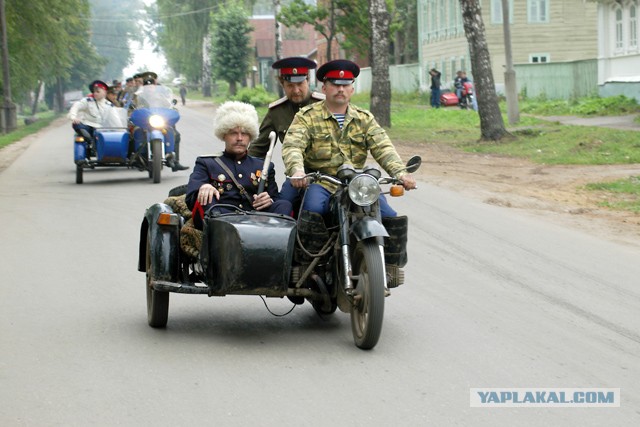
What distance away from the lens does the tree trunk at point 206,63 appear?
306 feet

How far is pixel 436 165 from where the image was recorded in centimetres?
2180

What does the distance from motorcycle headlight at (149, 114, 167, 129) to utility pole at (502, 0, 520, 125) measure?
14897 mm

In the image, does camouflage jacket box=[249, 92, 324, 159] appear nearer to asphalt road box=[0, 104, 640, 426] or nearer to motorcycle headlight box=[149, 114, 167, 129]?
asphalt road box=[0, 104, 640, 426]

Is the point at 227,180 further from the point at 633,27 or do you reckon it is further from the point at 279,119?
the point at 633,27

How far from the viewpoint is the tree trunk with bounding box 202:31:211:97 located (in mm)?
93375

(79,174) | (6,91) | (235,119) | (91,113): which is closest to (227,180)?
(235,119)

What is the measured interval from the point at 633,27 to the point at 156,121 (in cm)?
2521

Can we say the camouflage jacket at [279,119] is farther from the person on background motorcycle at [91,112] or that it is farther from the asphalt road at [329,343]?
the person on background motorcycle at [91,112]

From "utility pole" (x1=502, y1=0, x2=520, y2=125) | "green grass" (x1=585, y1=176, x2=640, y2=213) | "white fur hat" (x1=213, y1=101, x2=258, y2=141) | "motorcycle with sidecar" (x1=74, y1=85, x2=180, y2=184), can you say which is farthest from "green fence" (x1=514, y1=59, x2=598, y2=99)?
"white fur hat" (x1=213, y1=101, x2=258, y2=141)

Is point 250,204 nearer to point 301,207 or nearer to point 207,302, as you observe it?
point 301,207

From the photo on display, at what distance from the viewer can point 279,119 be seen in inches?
377

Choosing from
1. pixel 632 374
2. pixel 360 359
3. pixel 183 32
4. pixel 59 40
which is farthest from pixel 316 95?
pixel 183 32

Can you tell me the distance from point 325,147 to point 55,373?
2440 mm

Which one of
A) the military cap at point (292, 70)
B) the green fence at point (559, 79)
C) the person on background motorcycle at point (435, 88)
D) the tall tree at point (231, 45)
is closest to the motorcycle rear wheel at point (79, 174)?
the military cap at point (292, 70)
